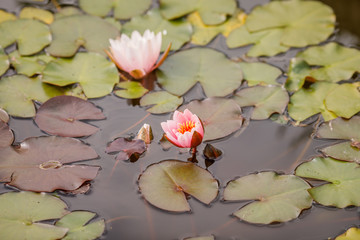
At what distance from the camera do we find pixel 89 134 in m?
2.84

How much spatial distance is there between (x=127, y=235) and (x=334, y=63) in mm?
1890

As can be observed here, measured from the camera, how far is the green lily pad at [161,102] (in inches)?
117

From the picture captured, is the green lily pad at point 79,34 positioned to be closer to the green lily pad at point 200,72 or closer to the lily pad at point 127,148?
the green lily pad at point 200,72

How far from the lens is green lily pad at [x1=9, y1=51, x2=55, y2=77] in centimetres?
319

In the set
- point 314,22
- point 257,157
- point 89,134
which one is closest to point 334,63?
point 314,22

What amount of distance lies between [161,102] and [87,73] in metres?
0.57

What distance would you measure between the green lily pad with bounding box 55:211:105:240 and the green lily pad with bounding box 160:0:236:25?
183 cm

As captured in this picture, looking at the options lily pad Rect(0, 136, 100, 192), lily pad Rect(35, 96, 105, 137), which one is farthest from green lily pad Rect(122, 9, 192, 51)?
lily pad Rect(0, 136, 100, 192)

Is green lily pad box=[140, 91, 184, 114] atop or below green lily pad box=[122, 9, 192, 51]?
below

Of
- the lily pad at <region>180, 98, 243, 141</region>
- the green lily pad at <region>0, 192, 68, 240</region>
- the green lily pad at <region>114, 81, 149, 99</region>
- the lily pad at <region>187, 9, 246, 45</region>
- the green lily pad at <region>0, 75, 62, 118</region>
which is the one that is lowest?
the green lily pad at <region>0, 192, 68, 240</region>

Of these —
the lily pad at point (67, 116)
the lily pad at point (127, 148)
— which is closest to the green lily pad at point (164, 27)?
the lily pad at point (67, 116)

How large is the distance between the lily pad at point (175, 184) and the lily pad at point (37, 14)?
5.48 ft

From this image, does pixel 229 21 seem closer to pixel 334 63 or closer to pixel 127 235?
pixel 334 63

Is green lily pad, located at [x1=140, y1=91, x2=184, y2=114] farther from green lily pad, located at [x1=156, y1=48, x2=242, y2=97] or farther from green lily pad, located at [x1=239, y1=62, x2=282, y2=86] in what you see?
green lily pad, located at [x1=239, y1=62, x2=282, y2=86]
